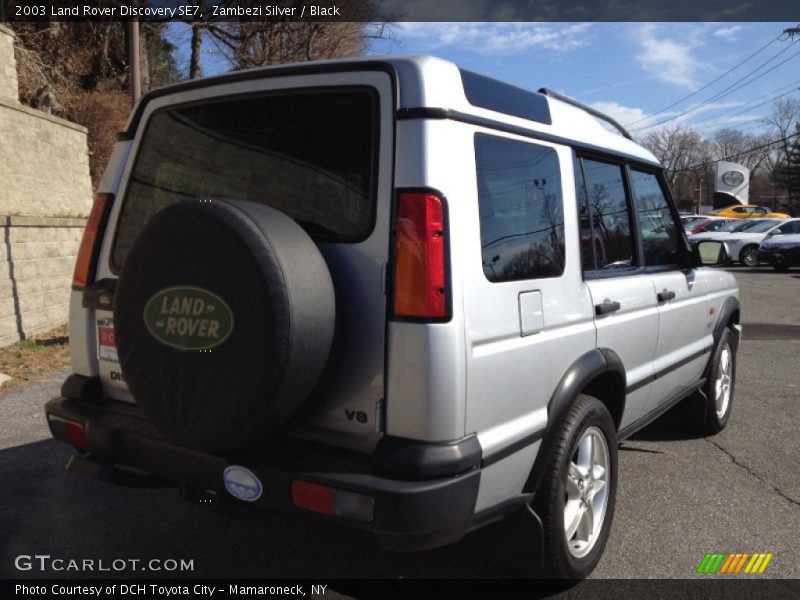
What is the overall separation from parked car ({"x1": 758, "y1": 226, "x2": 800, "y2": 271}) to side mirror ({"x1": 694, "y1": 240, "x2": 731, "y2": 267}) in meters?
17.5

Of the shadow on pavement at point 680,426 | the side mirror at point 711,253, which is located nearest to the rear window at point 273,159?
the side mirror at point 711,253

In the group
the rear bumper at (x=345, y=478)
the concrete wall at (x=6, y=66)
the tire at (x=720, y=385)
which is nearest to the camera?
the rear bumper at (x=345, y=478)

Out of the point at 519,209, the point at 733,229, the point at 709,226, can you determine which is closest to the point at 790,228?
the point at 733,229

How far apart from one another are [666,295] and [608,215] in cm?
68

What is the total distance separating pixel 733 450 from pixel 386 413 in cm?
356

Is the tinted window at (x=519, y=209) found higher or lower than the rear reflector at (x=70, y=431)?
higher

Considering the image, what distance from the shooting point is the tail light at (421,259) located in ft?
7.32

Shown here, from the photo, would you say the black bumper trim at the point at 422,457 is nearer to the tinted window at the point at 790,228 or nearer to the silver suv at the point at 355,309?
the silver suv at the point at 355,309

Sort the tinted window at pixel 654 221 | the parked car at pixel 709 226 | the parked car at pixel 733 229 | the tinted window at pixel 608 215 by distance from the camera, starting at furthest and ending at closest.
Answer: the parked car at pixel 709 226, the parked car at pixel 733 229, the tinted window at pixel 654 221, the tinted window at pixel 608 215

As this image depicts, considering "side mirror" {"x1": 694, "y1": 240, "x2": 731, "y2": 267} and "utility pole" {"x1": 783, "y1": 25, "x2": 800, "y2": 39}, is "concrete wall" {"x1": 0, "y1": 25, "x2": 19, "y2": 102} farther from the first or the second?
"utility pole" {"x1": 783, "y1": 25, "x2": 800, "y2": 39}

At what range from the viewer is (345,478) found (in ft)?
7.30

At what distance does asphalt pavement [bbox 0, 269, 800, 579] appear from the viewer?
10.2ft

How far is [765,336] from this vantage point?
9656 mm

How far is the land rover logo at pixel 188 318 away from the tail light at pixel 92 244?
2.77 feet
